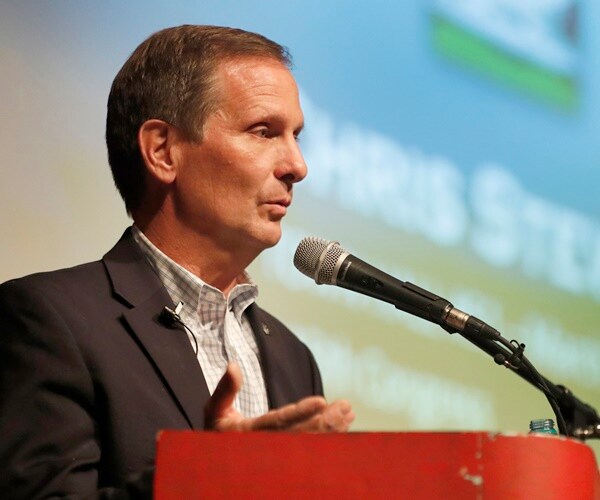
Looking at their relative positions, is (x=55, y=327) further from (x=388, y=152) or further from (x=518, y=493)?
(x=388, y=152)

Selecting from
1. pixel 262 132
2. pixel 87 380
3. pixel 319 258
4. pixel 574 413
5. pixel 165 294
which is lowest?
pixel 87 380

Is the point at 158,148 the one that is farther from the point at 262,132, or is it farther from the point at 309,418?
the point at 309,418

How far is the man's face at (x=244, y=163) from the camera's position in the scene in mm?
2443

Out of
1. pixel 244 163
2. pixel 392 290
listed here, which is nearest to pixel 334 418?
pixel 392 290

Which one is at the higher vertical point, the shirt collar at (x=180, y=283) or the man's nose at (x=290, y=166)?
the man's nose at (x=290, y=166)

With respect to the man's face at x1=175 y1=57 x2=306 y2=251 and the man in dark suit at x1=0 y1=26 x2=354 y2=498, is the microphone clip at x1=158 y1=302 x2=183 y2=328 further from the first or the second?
the man's face at x1=175 y1=57 x2=306 y2=251

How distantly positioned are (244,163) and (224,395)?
0.95 metres

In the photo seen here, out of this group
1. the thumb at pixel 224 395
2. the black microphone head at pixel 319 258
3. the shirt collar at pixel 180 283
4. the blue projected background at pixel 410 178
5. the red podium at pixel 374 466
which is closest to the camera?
the red podium at pixel 374 466

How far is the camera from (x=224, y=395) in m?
1.60

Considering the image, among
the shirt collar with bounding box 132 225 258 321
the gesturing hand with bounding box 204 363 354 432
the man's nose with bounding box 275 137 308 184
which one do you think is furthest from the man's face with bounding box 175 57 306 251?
the gesturing hand with bounding box 204 363 354 432

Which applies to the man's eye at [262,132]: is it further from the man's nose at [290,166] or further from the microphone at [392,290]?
the microphone at [392,290]

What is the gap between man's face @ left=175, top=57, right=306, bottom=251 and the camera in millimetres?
2443

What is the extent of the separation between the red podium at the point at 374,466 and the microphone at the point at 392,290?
2.29 ft

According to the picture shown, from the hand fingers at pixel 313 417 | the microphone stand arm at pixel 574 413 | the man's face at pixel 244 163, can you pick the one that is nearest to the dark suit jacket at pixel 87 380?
the man's face at pixel 244 163
